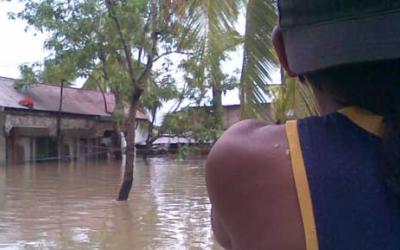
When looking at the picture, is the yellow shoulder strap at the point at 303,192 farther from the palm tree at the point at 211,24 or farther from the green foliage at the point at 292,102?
the palm tree at the point at 211,24

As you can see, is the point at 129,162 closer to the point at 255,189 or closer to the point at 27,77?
the point at 255,189

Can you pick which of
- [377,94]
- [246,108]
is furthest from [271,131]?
[246,108]

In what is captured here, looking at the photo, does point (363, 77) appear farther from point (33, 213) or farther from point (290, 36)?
point (33, 213)

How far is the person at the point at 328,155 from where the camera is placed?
0.92 m

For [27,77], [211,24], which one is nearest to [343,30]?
[211,24]

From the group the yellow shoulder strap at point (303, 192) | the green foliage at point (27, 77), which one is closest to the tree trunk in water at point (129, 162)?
the green foliage at point (27, 77)

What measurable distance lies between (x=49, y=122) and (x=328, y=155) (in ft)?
86.2

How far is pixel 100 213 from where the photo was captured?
11414mm

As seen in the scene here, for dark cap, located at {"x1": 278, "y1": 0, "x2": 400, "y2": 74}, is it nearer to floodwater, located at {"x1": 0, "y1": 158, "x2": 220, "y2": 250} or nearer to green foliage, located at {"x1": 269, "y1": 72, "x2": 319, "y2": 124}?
green foliage, located at {"x1": 269, "y1": 72, "x2": 319, "y2": 124}

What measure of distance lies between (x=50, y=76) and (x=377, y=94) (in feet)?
71.4

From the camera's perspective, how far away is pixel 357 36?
962 mm

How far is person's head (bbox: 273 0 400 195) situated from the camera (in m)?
0.95

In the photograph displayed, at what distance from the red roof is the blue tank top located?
76.2 feet

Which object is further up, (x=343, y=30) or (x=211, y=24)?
(x=211, y=24)
